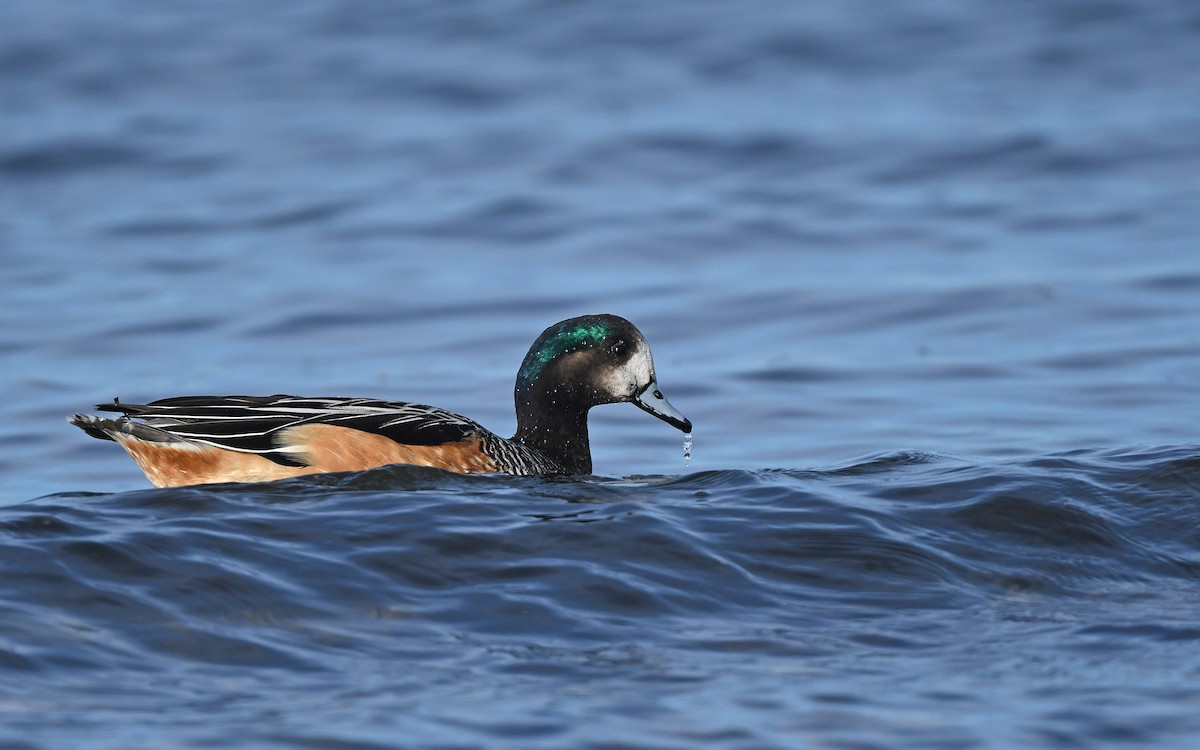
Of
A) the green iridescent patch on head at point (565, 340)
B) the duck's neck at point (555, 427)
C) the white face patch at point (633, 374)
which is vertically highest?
the green iridescent patch on head at point (565, 340)

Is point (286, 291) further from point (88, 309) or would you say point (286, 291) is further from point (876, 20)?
point (876, 20)

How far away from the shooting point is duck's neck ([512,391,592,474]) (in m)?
8.30

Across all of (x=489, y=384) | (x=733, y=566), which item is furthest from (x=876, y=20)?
(x=733, y=566)

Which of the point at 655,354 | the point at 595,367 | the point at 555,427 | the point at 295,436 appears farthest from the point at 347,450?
the point at 655,354

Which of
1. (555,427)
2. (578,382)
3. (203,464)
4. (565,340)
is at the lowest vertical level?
(555,427)

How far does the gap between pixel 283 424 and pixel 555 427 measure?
1.53 meters

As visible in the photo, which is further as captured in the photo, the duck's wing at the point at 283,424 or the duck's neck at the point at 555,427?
the duck's neck at the point at 555,427

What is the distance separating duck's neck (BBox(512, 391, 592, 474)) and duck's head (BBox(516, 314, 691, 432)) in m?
0.01

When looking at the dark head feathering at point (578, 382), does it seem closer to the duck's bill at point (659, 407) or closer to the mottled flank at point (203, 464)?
the duck's bill at point (659, 407)

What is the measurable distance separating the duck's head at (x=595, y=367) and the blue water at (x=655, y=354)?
18.1 inches

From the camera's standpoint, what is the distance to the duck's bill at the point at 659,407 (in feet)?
26.6

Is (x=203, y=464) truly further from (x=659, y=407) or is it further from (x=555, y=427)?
(x=659, y=407)

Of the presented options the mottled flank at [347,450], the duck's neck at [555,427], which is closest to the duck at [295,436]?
the mottled flank at [347,450]

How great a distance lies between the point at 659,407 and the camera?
26.9 feet
